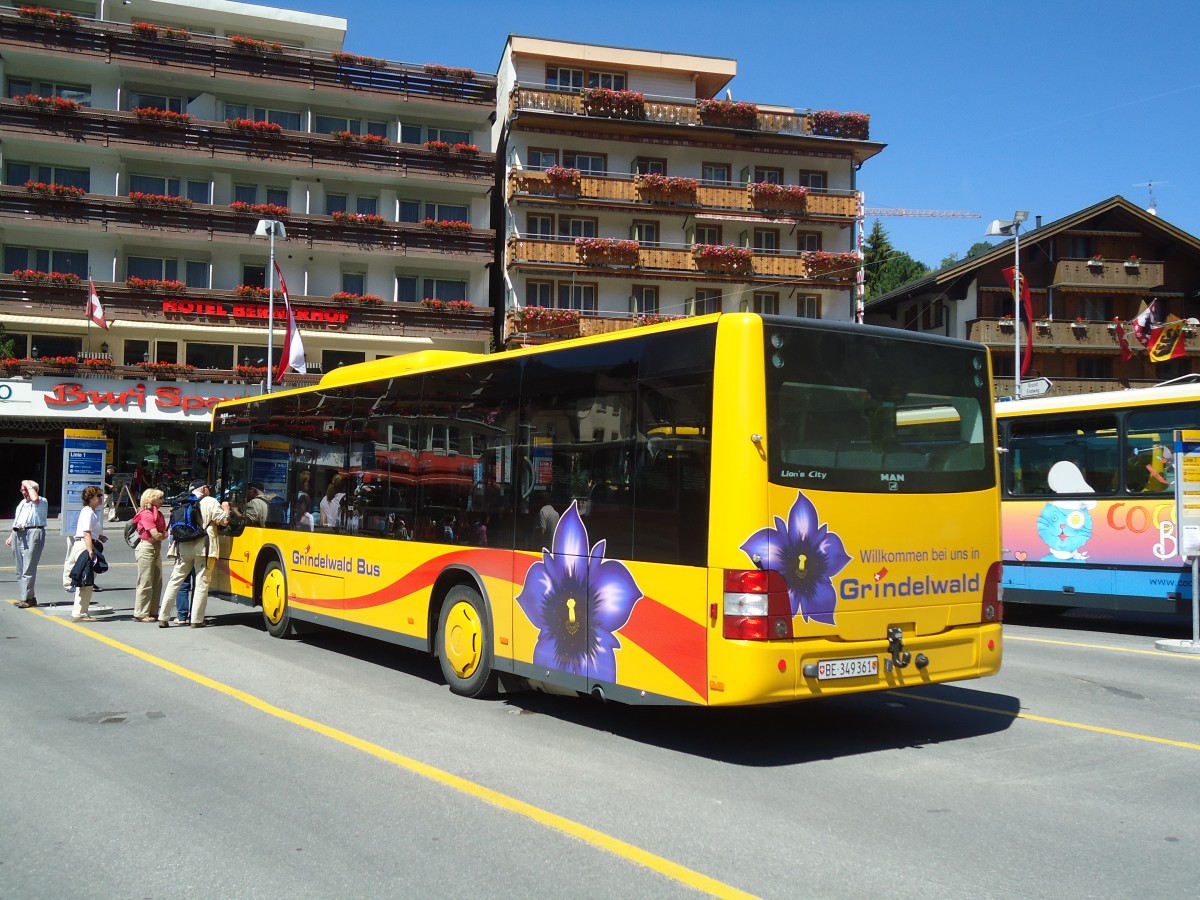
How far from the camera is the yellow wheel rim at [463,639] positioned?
8914 mm

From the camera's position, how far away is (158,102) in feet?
135

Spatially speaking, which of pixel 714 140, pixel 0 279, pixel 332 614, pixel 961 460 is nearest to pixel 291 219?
pixel 0 279

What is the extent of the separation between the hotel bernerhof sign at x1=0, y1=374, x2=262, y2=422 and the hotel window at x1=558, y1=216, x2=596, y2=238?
14.2 metres

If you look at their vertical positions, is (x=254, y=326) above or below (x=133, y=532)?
above

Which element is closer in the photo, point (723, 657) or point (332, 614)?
point (723, 657)

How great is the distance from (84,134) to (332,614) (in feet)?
114

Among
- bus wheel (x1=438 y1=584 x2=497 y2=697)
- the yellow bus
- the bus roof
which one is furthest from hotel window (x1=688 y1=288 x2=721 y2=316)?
bus wheel (x1=438 y1=584 x2=497 y2=697)

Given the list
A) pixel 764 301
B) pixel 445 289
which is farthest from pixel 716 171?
pixel 445 289

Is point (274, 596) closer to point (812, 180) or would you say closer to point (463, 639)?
point (463, 639)

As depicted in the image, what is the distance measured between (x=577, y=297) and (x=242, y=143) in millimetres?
14574

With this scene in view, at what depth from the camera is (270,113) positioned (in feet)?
139

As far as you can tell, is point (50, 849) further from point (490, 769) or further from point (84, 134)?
point (84, 134)

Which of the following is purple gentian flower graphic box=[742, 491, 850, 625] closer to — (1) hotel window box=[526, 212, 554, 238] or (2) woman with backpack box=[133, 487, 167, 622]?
(2) woman with backpack box=[133, 487, 167, 622]

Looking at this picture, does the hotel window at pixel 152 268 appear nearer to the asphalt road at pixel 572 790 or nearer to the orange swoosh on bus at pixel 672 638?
the asphalt road at pixel 572 790
